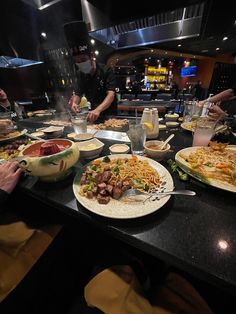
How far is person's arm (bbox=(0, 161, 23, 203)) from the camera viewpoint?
0.88m

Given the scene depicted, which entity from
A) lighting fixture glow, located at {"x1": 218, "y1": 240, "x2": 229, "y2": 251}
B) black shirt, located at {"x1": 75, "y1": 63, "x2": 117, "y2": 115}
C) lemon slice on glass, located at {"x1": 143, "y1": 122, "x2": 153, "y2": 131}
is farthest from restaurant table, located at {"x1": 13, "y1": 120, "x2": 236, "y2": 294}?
black shirt, located at {"x1": 75, "y1": 63, "x2": 117, "y2": 115}

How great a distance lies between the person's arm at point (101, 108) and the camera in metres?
2.10

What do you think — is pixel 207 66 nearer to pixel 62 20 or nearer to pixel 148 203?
pixel 62 20

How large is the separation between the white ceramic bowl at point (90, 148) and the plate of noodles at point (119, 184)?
0.14 m

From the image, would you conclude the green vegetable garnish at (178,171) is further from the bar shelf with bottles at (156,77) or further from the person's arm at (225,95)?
the bar shelf with bottles at (156,77)

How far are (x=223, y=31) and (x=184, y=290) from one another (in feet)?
11.9

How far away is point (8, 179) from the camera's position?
905 millimetres

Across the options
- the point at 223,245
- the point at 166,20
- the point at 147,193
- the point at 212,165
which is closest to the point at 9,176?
the point at 147,193

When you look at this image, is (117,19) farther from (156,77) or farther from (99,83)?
(156,77)

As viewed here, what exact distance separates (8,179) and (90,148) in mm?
542

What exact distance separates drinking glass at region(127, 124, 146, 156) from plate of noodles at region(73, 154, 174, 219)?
0.16 metres

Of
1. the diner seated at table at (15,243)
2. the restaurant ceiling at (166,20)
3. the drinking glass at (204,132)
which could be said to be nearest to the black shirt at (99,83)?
the restaurant ceiling at (166,20)

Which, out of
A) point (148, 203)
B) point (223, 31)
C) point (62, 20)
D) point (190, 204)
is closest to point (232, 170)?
point (190, 204)

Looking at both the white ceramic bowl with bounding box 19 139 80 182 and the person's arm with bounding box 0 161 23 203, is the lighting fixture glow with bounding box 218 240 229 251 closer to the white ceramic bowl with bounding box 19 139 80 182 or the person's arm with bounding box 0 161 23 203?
the white ceramic bowl with bounding box 19 139 80 182
